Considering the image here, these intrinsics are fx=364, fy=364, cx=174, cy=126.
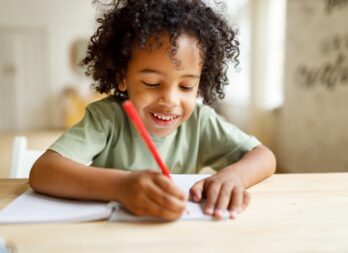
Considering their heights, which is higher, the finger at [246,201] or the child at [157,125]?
the child at [157,125]

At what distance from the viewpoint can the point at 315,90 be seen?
2.55 m

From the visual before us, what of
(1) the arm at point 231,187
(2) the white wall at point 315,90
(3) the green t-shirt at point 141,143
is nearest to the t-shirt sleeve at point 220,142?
(3) the green t-shirt at point 141,143

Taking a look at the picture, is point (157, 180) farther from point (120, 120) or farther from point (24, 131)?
point (24, 131)

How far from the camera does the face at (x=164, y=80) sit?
24.6 inches

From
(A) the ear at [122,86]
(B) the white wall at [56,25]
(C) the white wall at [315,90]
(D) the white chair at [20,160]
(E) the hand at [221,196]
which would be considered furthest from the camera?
(B) the white wall at [56,25]

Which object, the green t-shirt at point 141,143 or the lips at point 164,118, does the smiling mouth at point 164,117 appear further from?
the green t-shirt at point 141,143

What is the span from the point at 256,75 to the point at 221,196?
10.0 feet

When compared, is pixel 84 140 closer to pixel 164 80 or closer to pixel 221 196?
pixel 164 80

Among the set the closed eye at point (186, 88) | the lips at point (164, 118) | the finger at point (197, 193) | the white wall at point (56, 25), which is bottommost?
the finger at point (197, 193)

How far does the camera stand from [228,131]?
823 mm

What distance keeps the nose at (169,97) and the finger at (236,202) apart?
7.5 inches

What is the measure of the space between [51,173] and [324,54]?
2.25 m

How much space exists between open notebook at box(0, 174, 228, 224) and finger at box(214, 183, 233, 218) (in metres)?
0.02

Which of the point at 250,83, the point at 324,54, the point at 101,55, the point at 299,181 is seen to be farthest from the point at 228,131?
the point at 250,83
